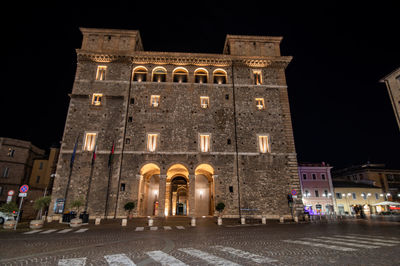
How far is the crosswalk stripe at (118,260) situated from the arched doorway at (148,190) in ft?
58.0

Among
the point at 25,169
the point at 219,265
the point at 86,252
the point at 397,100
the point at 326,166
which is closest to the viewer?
the point at 219,265

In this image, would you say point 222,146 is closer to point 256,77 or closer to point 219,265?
point 256,77

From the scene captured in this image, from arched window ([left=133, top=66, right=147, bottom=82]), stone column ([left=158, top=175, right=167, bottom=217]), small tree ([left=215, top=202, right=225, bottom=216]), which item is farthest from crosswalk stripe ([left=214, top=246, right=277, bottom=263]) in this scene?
arched window ([left=133, top=66, right=147, bottom=82])

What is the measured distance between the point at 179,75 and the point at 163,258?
962 inches

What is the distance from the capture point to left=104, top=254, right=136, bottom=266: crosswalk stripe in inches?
209

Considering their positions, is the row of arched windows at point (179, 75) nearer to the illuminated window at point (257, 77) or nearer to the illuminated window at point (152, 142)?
the illuminated window at point (257, 77)

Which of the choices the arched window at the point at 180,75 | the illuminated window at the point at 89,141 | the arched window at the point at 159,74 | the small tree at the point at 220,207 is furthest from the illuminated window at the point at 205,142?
the illuminated window at the point at 89,141

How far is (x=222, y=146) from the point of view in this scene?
971 inches

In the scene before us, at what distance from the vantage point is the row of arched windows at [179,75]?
27312 millimetres

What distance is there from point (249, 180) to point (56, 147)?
3469 centimetres

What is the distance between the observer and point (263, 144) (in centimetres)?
2534

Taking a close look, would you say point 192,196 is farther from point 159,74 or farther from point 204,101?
point 159,74

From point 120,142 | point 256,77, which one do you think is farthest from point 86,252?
point 256,77

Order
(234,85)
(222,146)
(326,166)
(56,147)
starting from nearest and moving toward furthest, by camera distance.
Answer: (222,146) < (234,85) < (56,147) < (326,166)
